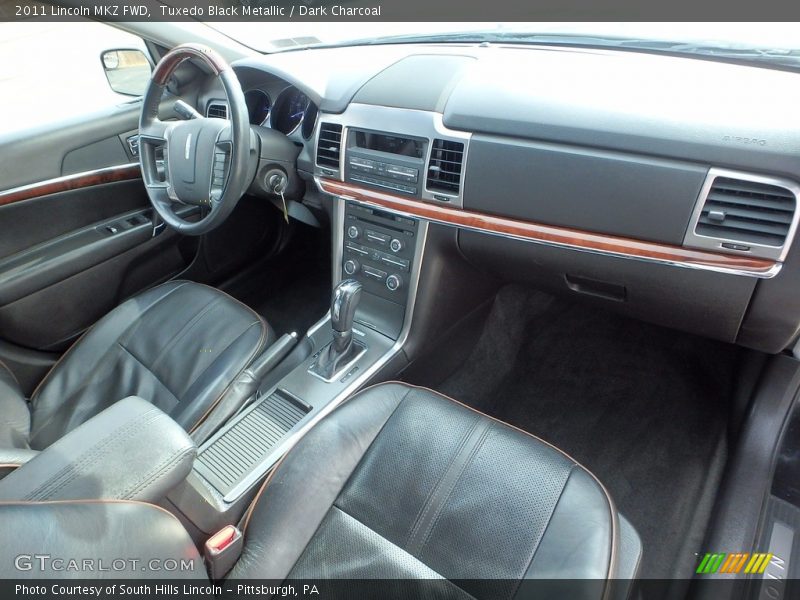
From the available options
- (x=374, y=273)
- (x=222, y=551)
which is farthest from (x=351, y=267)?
(x=222, y=551)

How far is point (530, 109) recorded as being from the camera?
47.4 inches

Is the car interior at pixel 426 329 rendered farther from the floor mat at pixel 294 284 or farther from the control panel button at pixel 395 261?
the floor mat at pixel 294 284

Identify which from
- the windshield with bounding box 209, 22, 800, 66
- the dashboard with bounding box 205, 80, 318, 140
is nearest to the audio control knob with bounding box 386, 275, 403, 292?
the dashboard with bounding box 205, 80, 318, 140

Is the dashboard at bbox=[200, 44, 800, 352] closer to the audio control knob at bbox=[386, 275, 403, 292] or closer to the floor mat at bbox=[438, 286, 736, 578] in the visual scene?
the audio control knob at bbox=[386, 275, 403, 292]

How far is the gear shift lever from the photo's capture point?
1431 millimetres

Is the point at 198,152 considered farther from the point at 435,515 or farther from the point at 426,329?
the point at 435,515

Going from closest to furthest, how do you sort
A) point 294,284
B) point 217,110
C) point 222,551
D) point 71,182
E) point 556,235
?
1. point 222,551
2. point 556,235
3. point 71,182
4. point 217,110
5. point 294,284

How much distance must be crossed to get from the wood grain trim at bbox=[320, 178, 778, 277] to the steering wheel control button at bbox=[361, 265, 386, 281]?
204mm

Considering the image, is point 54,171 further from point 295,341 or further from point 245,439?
point 245,439

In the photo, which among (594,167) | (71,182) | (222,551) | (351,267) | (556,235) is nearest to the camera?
(222,551)

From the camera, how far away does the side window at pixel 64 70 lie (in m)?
1.80

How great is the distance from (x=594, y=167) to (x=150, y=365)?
120 centimetres

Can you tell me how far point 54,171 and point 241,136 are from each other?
777 millimetres

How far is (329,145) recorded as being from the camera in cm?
154
